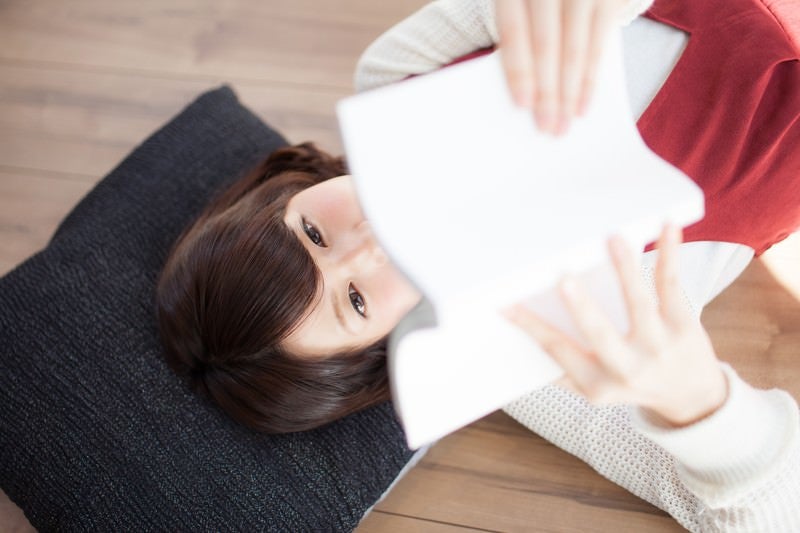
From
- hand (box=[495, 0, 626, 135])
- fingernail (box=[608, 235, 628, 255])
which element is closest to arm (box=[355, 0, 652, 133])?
hand (box=[495, 0, 626, 135])

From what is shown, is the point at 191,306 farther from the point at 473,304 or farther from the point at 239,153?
the point at 473,304

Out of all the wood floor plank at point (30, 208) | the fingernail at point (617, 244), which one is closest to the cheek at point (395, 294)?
the fingernail at point (617, 244)

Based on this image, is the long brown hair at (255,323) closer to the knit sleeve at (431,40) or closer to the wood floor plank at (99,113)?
the knit sleeve at (431,40)

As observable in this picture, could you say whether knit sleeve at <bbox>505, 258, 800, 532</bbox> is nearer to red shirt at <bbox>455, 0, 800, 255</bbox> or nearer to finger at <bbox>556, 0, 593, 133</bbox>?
red shirt at <bbox>455, 0, 800, 255</bbox>

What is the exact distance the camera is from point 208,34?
4.29ft

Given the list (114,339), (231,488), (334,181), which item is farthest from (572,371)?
(114,339)

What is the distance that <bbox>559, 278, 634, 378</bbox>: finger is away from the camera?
48 centimetres

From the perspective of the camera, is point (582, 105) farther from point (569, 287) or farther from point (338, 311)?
point (338, 311)

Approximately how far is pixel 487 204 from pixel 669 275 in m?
0.14

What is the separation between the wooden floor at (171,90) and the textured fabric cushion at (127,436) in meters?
0.12

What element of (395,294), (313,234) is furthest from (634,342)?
(313,234)

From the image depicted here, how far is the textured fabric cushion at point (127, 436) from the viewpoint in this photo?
86cm

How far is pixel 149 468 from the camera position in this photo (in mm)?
873

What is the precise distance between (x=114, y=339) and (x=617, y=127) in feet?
2.40
